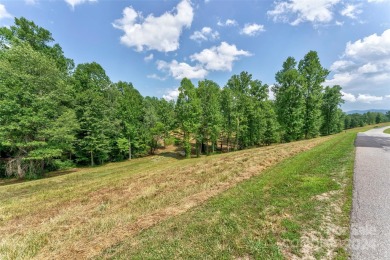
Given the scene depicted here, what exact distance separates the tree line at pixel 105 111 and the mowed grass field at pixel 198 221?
971 cm

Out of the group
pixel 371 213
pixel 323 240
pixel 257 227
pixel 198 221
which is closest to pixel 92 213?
pixel 198 221

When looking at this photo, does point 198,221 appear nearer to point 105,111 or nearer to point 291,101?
point 105,111

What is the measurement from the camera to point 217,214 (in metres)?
5.02

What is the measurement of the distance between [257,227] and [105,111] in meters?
26.3

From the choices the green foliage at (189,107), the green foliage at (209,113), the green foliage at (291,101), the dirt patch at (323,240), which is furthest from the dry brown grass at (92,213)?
the green foliage at (291,101)

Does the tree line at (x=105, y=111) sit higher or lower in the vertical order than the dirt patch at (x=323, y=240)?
higher

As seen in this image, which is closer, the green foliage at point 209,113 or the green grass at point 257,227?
the green grass at point 257,227

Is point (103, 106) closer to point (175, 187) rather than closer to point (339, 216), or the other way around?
point (175, 187)

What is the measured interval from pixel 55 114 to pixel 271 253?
2110cm

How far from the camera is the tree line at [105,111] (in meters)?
14.9

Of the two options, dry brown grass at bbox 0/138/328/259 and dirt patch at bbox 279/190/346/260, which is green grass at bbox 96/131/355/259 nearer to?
dirt patch at bbox 279/190/346/260

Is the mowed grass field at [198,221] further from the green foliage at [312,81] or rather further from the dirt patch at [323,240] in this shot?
the green foliage at [312,81]

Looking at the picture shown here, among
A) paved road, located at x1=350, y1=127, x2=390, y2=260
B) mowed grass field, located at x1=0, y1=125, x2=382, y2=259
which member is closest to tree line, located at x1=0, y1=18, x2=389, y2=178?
mowed grass field, located at x1=0, y1=125, x2=382, y2=259

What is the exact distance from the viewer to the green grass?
11.6 feet
